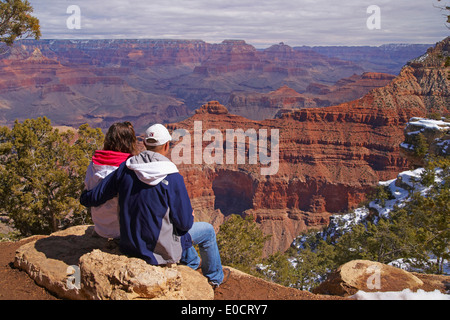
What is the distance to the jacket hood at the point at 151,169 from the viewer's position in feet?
14.0

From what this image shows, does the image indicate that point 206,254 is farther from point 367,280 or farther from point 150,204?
point 367,280

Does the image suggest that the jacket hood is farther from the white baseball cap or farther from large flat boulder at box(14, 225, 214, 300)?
large flat boulder at box(14, 225, 214, 300)

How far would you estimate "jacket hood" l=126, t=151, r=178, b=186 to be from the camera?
14.0 ft

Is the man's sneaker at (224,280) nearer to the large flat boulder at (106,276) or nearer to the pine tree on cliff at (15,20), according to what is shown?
the large flat boulder at (106,276)

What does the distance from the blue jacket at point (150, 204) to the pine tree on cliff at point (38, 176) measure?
674 cm

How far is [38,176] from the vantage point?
10.4 meters

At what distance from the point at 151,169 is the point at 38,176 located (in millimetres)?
7999

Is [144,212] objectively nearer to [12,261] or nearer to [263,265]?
[12,261]

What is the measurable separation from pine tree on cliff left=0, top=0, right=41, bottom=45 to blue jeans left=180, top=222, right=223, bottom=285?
39.9ft

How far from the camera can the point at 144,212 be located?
4414mm

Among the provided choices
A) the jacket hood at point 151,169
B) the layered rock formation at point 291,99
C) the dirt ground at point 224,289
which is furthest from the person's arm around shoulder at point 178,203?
the layered rock formation at point 291,99

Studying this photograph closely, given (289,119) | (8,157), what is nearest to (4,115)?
(289,119)

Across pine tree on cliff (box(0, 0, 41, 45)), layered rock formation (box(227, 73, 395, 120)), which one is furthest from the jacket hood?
layered rock formation (box(227, 73, 395, 120))
